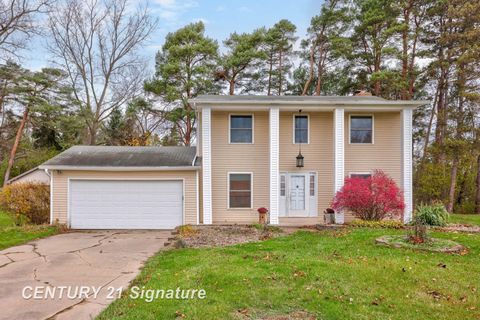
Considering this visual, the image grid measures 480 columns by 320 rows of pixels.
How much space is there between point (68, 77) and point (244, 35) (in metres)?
12.9

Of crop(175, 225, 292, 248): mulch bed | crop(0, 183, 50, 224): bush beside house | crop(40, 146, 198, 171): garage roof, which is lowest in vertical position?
crop(175, 225, 292, 248): mulch bed

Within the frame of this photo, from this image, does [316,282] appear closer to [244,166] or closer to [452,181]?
[244,166]

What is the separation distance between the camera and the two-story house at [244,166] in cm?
1178

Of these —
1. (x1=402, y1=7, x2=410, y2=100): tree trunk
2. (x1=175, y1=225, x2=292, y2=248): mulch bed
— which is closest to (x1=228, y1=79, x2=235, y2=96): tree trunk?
(x1=402, y1=7, x2=410, y2=100): tree trunk

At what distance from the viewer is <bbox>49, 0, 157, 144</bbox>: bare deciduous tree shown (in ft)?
69.9

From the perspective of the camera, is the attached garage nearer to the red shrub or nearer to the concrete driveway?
the concrete driveway

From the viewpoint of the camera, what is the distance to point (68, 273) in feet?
19.5

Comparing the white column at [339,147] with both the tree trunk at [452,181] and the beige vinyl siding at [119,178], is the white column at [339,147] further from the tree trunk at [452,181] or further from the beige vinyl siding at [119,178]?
the tree trunk at [452,181]

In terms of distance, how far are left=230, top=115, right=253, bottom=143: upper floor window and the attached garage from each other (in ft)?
7.06

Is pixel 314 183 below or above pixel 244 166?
below

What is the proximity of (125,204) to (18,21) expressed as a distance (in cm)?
944

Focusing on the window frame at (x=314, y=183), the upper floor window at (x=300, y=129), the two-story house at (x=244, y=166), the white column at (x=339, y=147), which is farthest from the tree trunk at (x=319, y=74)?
the window frame at (x=314, y=183)

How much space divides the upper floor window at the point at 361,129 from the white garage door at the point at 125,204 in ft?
23.9

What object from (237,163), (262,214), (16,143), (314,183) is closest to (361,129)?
(314,183)
